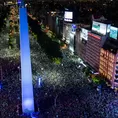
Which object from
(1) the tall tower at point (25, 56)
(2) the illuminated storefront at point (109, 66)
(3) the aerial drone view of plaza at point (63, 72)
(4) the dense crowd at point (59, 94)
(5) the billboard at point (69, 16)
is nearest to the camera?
(1) the tall tower at point (25, 56)

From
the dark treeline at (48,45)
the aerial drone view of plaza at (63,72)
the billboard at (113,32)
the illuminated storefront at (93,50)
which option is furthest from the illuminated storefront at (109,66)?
the dark treeline at (48,45)

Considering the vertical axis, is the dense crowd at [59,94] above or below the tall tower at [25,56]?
below

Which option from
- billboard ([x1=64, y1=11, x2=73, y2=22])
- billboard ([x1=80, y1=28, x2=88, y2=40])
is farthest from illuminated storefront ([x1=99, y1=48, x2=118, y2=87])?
billboard ([x1=64, y1=11, x2=73, y2=22])

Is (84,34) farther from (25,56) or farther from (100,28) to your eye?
(25,56)

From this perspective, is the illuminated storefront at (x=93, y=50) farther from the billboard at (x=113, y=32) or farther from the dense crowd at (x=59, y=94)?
the billboard at (x=113, y=32)

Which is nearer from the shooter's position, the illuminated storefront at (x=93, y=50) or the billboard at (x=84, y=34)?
the illuminated storefront at (x=93, y=50)

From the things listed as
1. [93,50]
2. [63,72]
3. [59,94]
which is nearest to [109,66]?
[63,72]

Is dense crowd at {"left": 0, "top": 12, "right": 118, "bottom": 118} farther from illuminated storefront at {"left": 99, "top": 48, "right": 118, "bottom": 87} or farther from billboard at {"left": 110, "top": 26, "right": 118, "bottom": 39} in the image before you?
billboard at {"left": 110, "top": 26, "right": 118, "bottom": 39}

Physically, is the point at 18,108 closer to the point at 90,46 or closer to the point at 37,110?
Answer: the point at 37,110

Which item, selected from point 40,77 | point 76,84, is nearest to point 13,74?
point 40,77

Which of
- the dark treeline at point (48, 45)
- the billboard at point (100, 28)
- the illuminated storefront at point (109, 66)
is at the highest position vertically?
the billboard at point (100, 28)

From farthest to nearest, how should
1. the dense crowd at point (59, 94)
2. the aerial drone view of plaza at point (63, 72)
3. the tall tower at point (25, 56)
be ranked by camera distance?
1. the dense crowd at point (59, 94)
2. the aerial drone view of plaza at point (63, 72)
3. the tall tower at point (25, 56)
